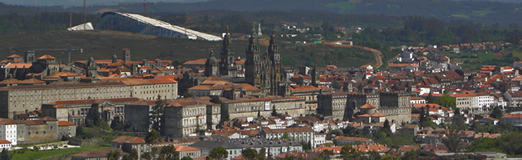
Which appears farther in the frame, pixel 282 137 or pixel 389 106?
pixel 389 106

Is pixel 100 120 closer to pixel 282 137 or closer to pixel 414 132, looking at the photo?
pixel 282 137

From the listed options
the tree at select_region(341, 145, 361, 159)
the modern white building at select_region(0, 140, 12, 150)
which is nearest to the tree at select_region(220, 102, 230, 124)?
the tree at select_region(341, 145, 361, 159)

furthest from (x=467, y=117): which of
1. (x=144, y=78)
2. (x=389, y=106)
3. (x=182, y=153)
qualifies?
(x=182, y=153)

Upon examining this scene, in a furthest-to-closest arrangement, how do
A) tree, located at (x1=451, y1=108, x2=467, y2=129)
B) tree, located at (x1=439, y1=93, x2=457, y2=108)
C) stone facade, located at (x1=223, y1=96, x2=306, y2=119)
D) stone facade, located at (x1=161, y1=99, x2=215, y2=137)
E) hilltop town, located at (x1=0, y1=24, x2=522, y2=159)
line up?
tree, located at (x1=439, y1=93, x2=457, y2=108) < tree, located at (x1=451, y1=108, x2=467, y2=129) < stone facade, located at (x1=223, y1=96, x2=306, y2=119) < stone facade, located at (x1=161, y1=99, x2=215, y2=137) < hilltop town, located at (x1=0, y1=24, x2=522, y2=159)

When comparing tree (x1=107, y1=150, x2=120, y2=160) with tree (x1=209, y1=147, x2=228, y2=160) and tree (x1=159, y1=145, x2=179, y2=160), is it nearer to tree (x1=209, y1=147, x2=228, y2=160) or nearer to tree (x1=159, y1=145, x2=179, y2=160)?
tree (x1=159, y1=145, x2=179, y2=160)

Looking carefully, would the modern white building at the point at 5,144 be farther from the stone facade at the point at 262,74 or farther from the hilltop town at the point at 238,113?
the stone facade at the point at 262,74

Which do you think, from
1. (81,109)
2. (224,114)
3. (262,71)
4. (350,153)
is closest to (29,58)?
(262,71)
